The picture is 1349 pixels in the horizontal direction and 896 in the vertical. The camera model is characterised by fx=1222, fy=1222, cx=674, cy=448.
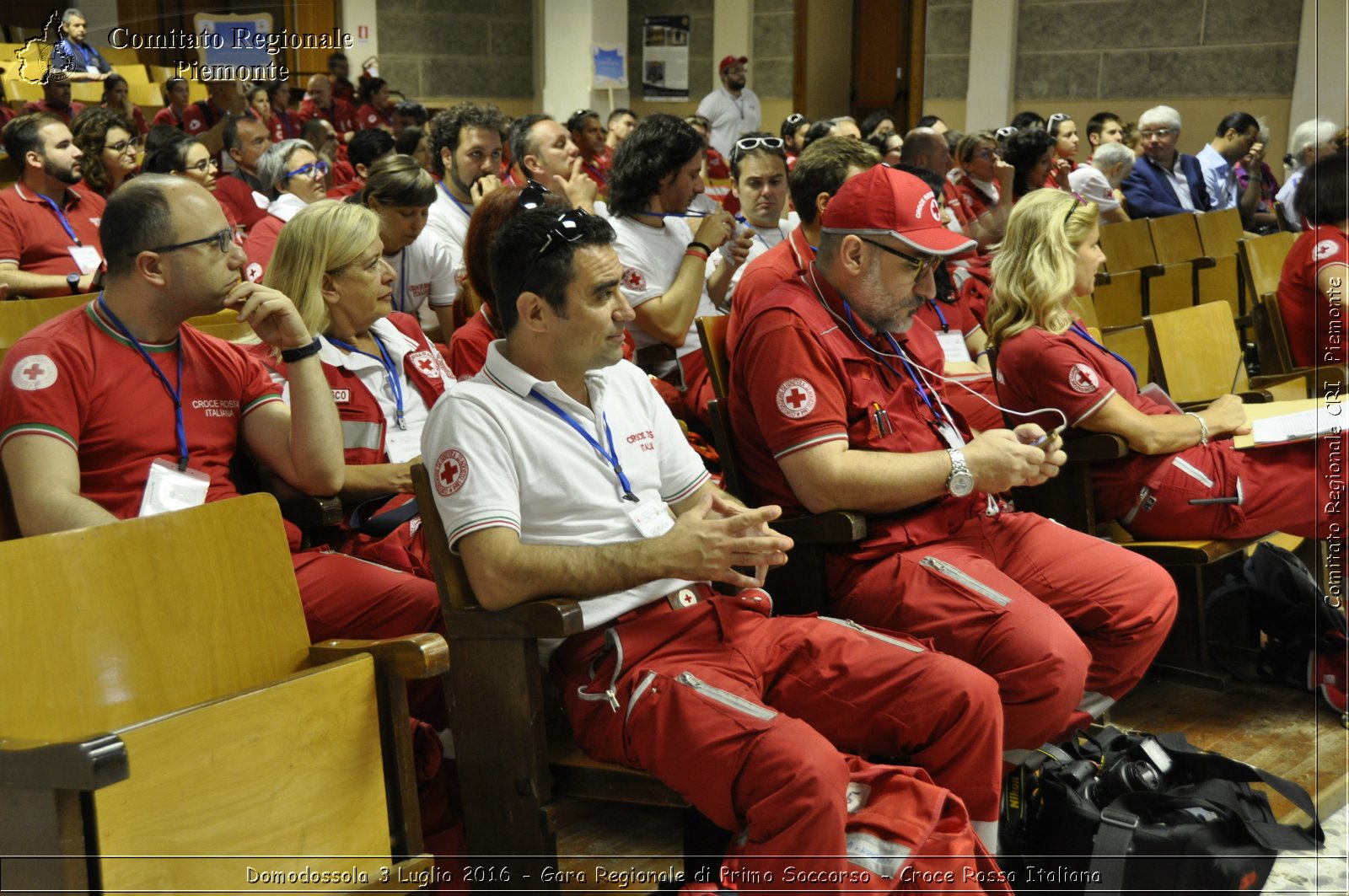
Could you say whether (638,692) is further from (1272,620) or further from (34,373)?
(1272,620)

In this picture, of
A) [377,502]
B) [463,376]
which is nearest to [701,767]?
[377,502]

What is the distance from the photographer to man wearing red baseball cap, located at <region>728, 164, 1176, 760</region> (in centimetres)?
222

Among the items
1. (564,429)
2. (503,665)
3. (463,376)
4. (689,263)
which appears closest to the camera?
(503,665)

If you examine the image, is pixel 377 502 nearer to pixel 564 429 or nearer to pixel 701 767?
pixel 564 429

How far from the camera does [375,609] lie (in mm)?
2229

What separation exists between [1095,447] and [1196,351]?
3.16 feet

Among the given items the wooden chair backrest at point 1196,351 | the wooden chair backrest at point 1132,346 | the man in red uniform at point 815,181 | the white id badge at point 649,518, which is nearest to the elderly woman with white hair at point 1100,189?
the wooden chair backrest at point 1132,346

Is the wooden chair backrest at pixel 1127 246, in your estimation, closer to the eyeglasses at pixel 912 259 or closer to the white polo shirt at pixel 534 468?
the eyeglasses at pixel 912 259

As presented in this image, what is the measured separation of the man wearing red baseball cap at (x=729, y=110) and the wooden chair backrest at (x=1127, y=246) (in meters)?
6.05

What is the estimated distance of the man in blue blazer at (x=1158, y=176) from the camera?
24.8ft

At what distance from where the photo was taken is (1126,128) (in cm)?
946

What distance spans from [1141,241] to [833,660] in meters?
4.39

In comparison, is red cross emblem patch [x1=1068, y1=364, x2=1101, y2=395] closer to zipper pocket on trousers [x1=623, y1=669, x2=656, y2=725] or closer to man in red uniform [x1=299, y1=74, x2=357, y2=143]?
zipper pocket on trousers [x1=623, y1=669, x2=656, y2=725]

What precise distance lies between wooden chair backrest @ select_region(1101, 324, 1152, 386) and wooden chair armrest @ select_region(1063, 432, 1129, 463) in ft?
2.39
